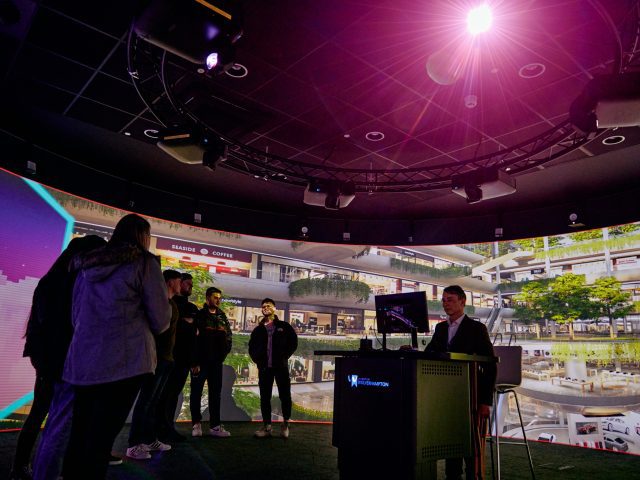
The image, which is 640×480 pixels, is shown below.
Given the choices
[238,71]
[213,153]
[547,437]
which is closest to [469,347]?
[238,71]

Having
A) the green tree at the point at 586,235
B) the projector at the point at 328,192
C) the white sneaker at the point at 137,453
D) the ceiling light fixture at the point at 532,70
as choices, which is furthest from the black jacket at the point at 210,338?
the green tree at the point at 586,235

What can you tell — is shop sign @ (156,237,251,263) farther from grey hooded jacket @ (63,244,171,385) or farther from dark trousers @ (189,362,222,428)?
grey hooded jacket @ (63,244,171,385)

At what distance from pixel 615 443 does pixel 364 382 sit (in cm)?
492

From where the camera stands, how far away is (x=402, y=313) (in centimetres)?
377

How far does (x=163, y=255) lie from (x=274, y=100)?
3.69m

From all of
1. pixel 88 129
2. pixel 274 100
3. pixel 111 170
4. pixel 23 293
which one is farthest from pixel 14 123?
pixel 274 100

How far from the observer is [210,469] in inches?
144

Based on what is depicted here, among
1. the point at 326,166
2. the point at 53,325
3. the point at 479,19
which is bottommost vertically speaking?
the point at 53,325

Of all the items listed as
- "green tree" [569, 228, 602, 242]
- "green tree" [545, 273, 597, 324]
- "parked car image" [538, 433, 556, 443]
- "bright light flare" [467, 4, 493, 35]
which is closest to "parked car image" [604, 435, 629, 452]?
"parked car image" [538, 433, 556, 443]

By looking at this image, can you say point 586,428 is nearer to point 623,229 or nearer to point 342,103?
point 623,229

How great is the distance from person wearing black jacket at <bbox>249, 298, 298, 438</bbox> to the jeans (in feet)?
10.4

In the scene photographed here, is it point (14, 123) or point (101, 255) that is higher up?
point (14, 123)

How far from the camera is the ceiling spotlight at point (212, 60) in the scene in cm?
314

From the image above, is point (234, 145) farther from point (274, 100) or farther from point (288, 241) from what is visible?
point (288, 241)
